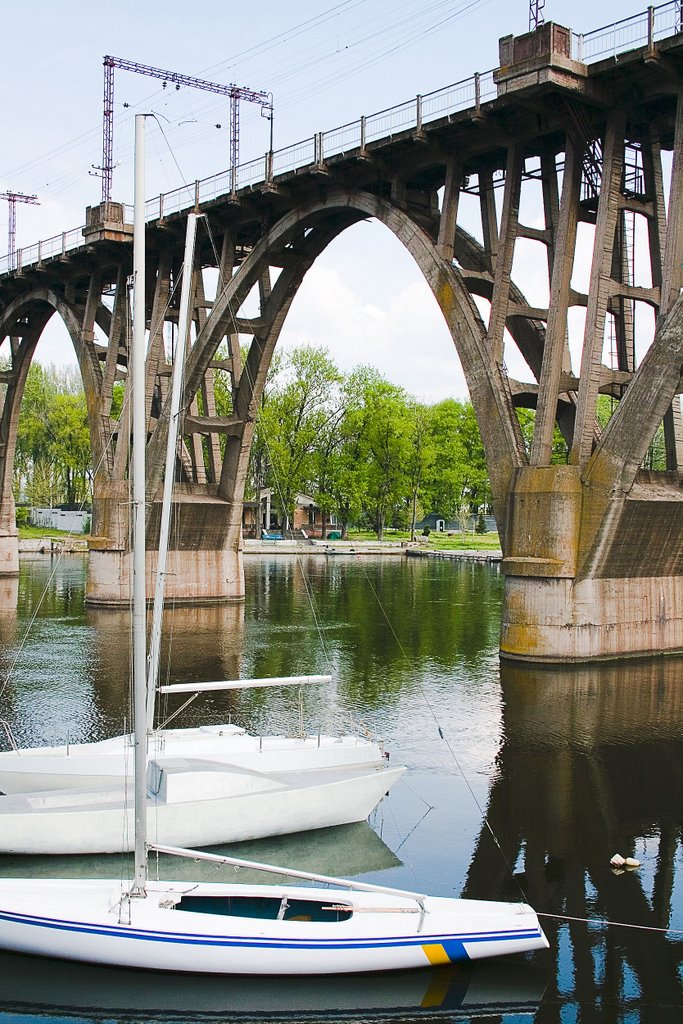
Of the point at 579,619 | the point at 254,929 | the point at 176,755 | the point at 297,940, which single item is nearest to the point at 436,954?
the point at 297,940

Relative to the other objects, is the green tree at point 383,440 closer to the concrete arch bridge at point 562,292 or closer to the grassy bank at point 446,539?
the grassy bank at point 446,539

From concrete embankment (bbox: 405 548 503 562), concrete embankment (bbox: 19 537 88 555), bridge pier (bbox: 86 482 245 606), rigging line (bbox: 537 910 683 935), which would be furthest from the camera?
concrete embankment (bbox: 19 537 88 555)

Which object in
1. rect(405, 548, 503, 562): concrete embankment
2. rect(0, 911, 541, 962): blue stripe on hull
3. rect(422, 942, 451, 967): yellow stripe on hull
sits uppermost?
rect(405, 548, 503, 562): concrete embankment

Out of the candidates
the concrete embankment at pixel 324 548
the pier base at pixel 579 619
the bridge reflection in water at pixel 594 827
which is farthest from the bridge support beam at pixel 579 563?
the concrete embankment at pixel 324 548

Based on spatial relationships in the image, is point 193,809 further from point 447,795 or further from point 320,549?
point 320,549

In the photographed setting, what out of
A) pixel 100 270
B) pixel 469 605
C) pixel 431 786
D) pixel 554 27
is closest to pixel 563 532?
pixel 431 786

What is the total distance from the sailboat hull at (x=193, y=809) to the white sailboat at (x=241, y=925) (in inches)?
113

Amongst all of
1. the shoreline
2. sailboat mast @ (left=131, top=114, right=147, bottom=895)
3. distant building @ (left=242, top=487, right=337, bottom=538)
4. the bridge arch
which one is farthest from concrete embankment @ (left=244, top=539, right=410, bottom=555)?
sailboat mast @ (left=131, top=114, right=147, bottom=895)

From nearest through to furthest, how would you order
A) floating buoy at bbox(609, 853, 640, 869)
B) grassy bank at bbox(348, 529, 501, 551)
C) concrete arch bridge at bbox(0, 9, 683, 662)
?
floating buoy at bbox(609, 853, 640, 869) → concrete arch bridge at bbox(0, 9, 683, 662) → grassy bank at bbox(348, 529, 501, 551)

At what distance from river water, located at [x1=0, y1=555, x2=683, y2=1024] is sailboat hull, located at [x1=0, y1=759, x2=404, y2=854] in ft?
1.28

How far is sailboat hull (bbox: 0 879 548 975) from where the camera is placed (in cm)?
1385

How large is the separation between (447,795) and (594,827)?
3.24 meters

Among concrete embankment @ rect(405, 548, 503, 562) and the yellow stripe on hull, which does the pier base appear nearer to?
the yellow stripe on hull

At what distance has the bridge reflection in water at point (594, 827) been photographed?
14.5m
